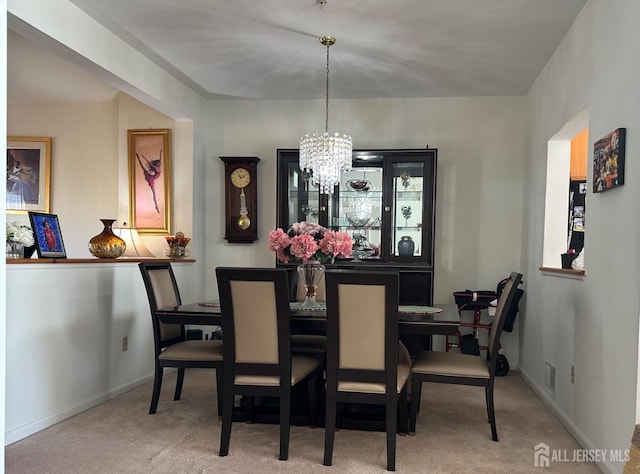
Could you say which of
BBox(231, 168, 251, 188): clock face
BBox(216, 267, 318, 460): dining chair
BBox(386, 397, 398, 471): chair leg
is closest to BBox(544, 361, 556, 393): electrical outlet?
BBox(386, 397, 398, 471): chair leg

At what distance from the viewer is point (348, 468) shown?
Answer: 2.48 m

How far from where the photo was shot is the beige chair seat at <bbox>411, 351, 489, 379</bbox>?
281cm

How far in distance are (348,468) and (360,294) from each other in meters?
0.88

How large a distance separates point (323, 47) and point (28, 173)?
359 cm

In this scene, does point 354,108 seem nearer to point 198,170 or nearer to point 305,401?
point 198,170

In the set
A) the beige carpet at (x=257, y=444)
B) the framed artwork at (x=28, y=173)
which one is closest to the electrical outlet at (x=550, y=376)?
the beige carpet at (x=257, y=444)

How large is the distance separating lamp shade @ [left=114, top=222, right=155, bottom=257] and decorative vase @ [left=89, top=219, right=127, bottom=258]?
3.10ft

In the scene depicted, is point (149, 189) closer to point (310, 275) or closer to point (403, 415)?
point (310, 275)

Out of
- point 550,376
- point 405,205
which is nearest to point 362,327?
point 550,376

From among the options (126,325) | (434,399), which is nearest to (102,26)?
(126,325)

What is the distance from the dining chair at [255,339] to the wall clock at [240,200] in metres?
2.63

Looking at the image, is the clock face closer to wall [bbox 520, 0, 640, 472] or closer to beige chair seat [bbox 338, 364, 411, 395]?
wall [bbox 520, 0, 640, 472]

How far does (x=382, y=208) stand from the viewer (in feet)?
15.7

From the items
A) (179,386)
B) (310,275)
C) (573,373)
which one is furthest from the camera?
(179,386)
